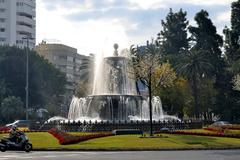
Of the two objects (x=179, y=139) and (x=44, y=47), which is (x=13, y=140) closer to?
(x=179, y=139)

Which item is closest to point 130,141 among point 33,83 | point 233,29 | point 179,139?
point 179,139

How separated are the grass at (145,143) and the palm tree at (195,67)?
48.3 metres

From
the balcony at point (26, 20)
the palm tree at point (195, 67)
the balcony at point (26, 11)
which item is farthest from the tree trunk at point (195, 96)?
the balcony at point (26, 11)

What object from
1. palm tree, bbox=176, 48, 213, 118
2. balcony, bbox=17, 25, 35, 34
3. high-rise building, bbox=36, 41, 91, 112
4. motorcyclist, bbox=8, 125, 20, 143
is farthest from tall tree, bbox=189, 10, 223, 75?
motorcyclist, bbox=8, 125, 20, 143

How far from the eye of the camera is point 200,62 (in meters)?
88.2

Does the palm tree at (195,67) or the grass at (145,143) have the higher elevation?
the palm tree at (195,67)

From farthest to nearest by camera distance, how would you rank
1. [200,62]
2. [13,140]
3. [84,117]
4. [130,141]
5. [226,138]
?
[200,62] → [84,117] → [226,138] → [130,141] → [13,140]

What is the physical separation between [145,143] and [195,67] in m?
54.4

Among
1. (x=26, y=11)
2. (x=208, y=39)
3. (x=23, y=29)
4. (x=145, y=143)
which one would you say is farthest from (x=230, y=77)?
(x=26, y=11)

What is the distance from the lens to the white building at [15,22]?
138875 mm

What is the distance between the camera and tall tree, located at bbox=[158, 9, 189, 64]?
375 ft

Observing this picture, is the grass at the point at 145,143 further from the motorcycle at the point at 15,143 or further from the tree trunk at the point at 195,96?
the tree trunk at the point at 195,96

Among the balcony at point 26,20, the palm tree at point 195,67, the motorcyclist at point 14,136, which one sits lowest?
the motorcyclist at point 14,136

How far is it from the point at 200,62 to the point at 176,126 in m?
40.0
